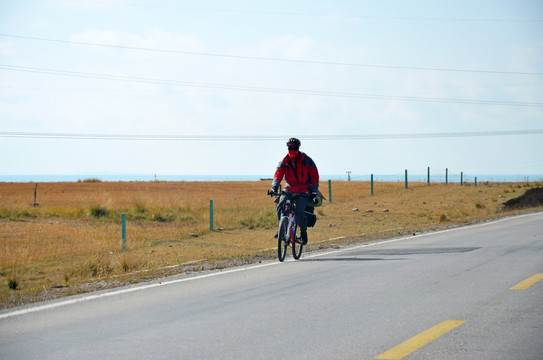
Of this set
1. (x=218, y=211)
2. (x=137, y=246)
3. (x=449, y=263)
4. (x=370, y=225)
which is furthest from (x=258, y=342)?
(x=218, y=211)

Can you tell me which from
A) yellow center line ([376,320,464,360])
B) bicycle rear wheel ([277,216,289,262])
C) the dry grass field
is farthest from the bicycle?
yellow center line ([376,320,464,360])

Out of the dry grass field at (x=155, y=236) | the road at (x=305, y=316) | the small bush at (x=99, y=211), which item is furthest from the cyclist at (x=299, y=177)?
the small bush at (x=99, y=211)

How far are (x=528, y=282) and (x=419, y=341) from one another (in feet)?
12.8

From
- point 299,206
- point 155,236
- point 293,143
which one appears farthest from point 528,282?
point 155,236

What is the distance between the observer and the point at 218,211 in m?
31.6

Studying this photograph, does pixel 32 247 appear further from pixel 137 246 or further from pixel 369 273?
pixel 369 273

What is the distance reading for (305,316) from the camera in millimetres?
7180

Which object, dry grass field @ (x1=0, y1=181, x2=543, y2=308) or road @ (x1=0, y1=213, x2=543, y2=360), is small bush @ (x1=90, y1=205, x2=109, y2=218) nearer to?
dry grass field @ (x1=0, y1=181, x2=543, y2=308)

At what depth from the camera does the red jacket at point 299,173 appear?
41.5 ft

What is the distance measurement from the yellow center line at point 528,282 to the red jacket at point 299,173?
4.46m

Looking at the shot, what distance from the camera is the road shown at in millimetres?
5789

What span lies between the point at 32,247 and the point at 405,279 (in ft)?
37.2

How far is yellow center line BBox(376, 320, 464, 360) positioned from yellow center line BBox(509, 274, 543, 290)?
2.42 metres

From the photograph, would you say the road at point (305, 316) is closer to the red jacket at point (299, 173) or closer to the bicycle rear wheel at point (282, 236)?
the bicycle rear wheel at point (282, 236)
